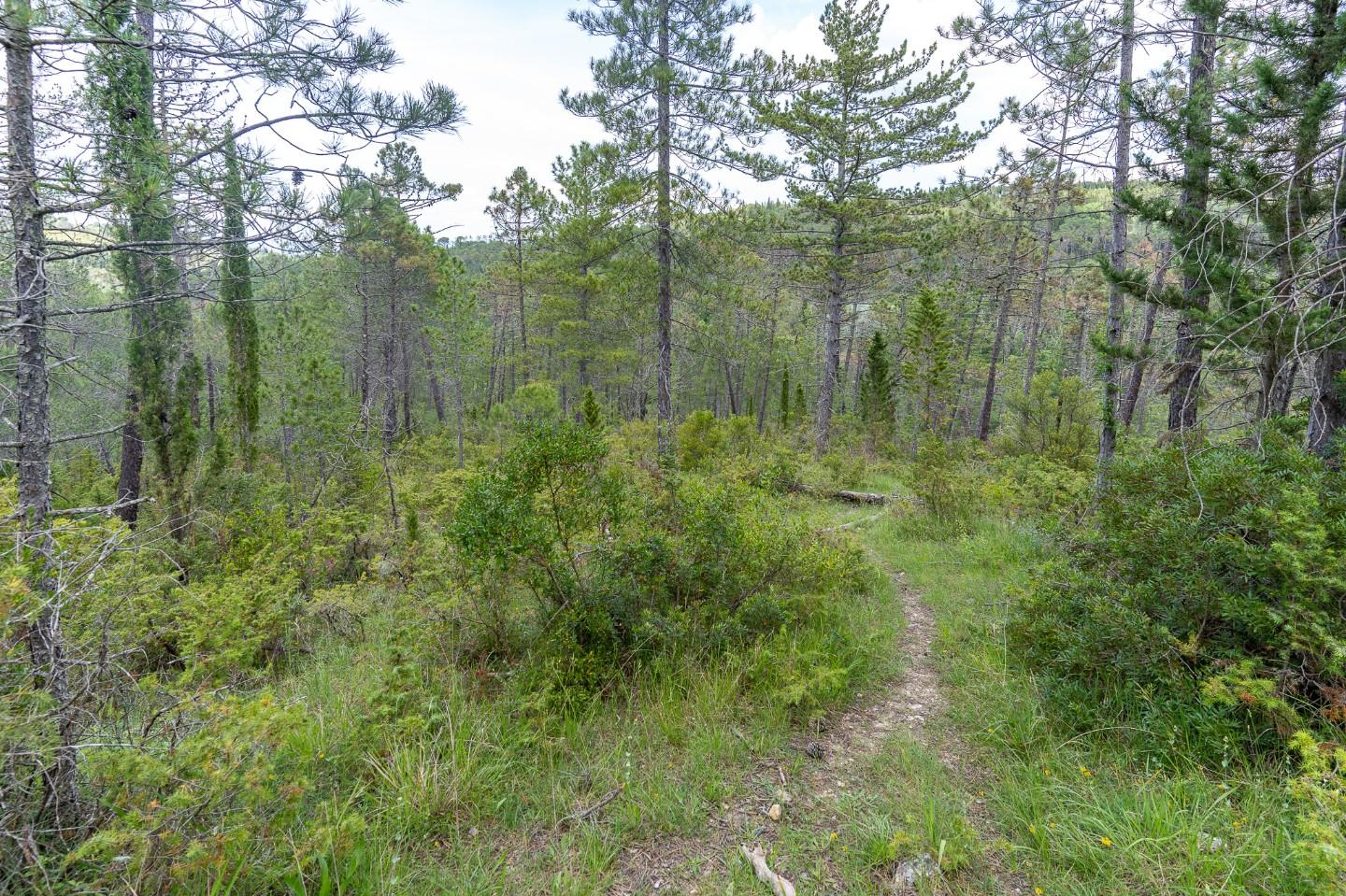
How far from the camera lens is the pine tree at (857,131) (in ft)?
37.5

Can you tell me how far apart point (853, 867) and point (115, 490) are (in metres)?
12.8

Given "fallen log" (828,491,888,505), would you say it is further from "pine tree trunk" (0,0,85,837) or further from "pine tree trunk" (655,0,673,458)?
"pine tree trunk" (0,0,85,837)

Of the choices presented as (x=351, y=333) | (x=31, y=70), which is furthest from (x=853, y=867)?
(x=351, y=333)

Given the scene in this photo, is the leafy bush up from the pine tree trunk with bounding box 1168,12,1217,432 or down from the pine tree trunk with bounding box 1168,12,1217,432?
down

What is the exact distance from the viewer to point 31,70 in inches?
105

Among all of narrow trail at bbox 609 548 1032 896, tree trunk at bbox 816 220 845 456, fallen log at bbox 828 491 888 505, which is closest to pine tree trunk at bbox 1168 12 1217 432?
narrow trail at bbox 609 548 1032 896

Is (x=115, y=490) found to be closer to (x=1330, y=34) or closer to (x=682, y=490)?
(x=682, y=490)

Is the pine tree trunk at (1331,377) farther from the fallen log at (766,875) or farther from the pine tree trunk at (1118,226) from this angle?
the fallen log at (766,875)

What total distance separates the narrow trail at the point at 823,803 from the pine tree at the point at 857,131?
11079 mm

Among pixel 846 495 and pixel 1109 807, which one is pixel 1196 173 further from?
pixel 846 495

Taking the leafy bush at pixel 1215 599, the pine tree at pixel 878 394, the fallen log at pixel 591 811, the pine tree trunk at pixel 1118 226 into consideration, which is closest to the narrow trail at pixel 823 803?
the fallen log at pixel 591 811

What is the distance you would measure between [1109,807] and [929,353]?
61.1 feet

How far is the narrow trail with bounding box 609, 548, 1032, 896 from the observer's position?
223cm

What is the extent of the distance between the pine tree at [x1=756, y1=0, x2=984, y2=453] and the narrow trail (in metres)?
11.1
